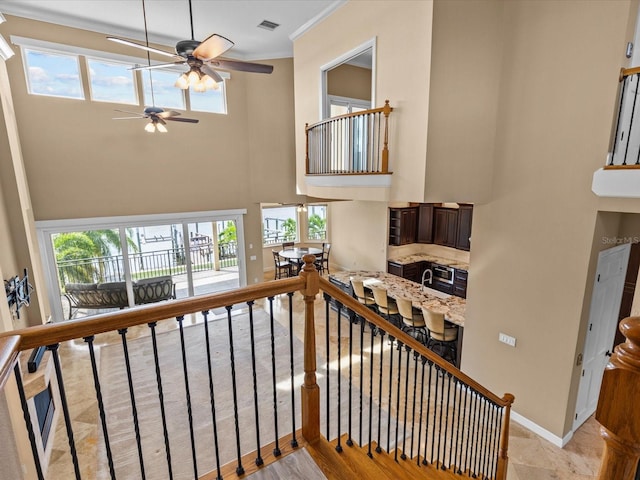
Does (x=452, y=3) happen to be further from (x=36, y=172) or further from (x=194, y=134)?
(x=36, y=172)

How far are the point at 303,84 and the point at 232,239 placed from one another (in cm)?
433

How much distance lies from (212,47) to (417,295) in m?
5.26

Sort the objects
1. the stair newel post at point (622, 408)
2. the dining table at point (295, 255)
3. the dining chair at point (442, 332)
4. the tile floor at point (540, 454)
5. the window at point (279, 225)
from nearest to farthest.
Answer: the stair newel post at point (622, 408)
the tile floor at point (540, 454)
the dining chair at point (442, 332)
the dining table at point (295, 255)
the window at point (279, 225)

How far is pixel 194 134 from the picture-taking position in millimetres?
7531

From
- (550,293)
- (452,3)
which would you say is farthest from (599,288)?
(452,3)

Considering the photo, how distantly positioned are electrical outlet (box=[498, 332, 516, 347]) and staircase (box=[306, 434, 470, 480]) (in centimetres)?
264

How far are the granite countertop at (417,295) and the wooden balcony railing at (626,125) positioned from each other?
290cm

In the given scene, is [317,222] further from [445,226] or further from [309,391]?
[309,391]

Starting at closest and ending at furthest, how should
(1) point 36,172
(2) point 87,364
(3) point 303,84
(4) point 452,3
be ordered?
1. (4) point 452,3
2. (2) point 87,364
3. (1) point 36,172
4. (3) point 303,84

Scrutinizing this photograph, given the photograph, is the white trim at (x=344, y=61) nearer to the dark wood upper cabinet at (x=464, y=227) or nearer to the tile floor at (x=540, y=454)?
the dark wood upper cabinet at (x=464, y=227)

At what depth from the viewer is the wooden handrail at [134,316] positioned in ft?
3.75

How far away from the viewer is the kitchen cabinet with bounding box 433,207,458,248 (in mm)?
8438

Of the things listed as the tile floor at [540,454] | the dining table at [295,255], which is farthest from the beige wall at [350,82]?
the tile floor at [540,454]

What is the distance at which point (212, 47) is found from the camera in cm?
278
